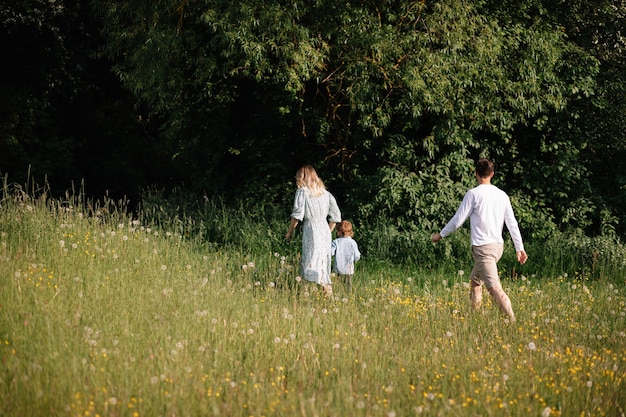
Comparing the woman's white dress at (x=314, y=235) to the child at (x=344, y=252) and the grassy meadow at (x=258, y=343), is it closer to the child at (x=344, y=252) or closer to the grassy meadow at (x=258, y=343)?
the child at (x=344, y=252)

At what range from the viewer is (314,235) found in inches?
377

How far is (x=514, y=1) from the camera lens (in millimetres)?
14781

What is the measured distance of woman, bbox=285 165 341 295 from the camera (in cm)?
953

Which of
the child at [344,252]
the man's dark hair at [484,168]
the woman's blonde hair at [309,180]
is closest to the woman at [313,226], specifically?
the woman's blonde hair at [309,180]

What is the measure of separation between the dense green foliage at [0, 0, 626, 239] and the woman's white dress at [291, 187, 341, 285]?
3.44 m

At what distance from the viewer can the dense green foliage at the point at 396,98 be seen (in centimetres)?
1280

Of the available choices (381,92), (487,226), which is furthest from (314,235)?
(381,92)

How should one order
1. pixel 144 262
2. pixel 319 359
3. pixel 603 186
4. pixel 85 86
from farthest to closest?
1. pixel 85 86
2. pixel 603 186
3. pixel 144 262
4. pixel 319 359

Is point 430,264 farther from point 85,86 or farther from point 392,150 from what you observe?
point 85,86

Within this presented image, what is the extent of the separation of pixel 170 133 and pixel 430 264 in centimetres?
824

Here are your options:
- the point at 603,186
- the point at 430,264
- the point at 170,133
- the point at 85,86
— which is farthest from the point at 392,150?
the point at 85,86

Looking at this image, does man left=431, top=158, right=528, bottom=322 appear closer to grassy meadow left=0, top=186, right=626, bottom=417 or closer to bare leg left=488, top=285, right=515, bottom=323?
bare leg left=488, top=285, right=515, bottom=323

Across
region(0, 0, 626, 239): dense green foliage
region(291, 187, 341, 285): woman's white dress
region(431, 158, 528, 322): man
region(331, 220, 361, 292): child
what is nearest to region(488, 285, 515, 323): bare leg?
region(431, 158, 528, 322): man

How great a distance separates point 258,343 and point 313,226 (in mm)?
3039
